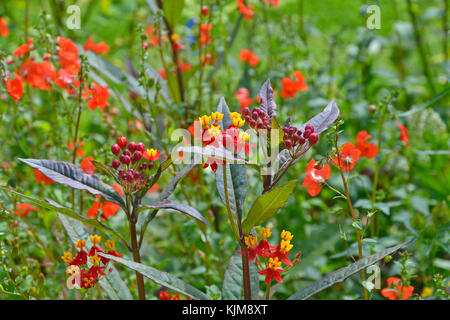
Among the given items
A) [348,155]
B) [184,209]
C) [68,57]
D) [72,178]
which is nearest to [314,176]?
[348,155]

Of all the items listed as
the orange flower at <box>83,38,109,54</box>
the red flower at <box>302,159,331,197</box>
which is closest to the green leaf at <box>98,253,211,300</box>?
the red flower at <box>302,159,331,197</box>

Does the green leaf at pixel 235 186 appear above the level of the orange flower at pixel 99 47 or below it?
below

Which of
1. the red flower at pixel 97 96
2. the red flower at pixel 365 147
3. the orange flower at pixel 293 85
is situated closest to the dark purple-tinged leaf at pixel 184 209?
the red flower at pixel 97 96

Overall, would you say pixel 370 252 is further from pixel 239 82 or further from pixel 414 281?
pixel 239 82

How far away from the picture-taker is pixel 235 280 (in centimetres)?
91

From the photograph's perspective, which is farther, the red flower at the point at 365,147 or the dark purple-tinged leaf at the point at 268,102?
the red flower at the point at 365,147

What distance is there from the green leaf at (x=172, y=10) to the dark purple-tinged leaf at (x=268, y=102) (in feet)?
1.68

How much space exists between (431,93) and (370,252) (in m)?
0.89

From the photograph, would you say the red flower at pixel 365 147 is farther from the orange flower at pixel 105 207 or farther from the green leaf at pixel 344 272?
the orange flower at pixel 105 207

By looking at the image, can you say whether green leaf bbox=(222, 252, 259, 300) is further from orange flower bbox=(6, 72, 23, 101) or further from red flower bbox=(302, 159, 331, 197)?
orange flower bbox=(6, 72, 23, 101)

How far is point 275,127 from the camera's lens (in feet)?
2.44

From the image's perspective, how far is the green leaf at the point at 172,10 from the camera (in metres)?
1.26

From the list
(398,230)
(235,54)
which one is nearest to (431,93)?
(398,230)

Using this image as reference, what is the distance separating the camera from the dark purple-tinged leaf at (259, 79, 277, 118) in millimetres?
811
